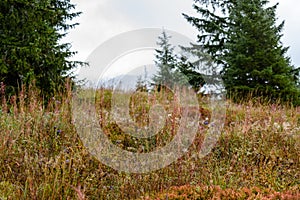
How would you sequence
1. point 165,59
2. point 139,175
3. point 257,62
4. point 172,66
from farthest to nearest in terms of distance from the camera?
point 165,59 → point 172,66 → point 257,62 → point 139,175

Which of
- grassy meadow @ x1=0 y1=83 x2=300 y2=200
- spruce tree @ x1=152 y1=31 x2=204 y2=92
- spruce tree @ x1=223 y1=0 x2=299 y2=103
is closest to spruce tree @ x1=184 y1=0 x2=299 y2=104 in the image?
spruce tree @ x1=223 y1=0 x2=299 y2=103

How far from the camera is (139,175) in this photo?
3816mm

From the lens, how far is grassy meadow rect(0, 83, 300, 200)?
3.27 m

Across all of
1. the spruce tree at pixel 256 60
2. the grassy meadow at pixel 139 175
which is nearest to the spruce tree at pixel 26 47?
the grassy meadow at pixel 139 175

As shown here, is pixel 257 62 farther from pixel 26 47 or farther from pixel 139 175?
pixel 139 175

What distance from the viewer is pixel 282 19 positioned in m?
16.9

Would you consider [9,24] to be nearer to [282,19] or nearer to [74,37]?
[74,37]

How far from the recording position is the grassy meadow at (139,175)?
3.27m

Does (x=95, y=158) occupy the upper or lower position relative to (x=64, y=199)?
upper

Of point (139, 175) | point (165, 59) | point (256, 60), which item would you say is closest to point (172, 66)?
point (165, 59)

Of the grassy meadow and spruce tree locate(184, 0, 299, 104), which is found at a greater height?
spruce tree locate(184, 0, 299, 104)

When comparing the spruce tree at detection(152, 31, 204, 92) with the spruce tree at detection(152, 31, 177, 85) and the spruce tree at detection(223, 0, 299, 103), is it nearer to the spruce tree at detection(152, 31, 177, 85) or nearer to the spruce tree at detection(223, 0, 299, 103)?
the spruce tree at detection(152, 31, 177, 85)

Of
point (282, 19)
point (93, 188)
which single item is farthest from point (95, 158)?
point (282, 19)

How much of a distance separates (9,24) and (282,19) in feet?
43.5
